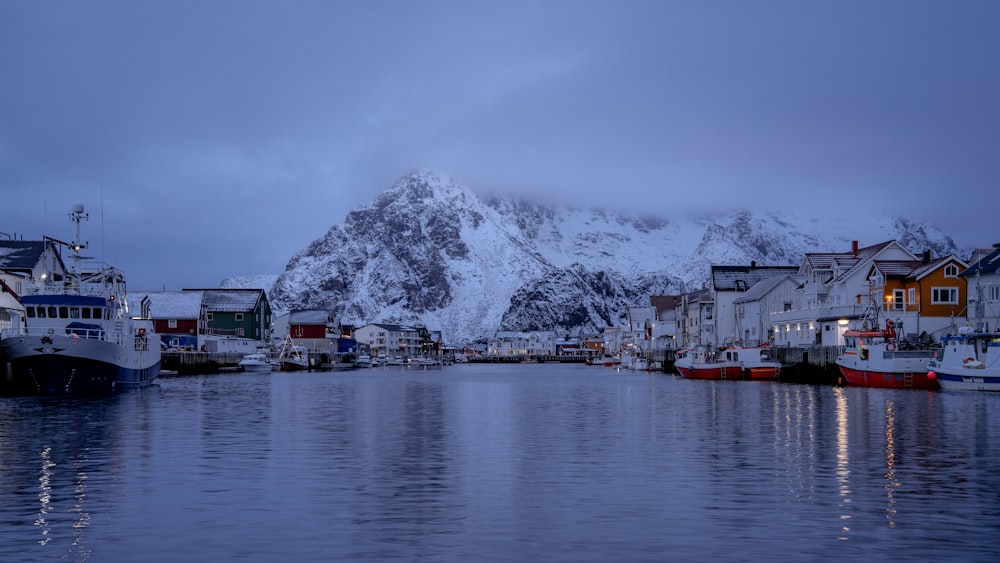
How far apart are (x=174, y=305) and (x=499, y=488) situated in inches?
4845

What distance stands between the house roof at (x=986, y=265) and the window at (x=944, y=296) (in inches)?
80.4

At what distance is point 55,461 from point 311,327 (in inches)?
6504

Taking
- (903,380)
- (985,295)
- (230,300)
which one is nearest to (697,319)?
(985,295)

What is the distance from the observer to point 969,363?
6325 centimetres

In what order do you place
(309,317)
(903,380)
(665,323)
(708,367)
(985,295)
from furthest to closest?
(309,317) → (665,323) → (708,367) → (985,295) → (903,380)

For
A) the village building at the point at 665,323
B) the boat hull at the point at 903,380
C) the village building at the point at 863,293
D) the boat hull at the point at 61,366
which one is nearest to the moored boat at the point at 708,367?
the village building at the point at 863,293

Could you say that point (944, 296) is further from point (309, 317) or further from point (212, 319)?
point (309, 317)

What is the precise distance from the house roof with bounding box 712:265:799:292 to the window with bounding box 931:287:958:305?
166 ft

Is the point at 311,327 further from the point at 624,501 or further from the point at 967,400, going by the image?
the point at 624,501

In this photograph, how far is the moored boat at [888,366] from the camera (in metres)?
70.9

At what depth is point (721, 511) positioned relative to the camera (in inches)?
754

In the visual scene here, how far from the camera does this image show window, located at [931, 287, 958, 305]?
81.3 meters

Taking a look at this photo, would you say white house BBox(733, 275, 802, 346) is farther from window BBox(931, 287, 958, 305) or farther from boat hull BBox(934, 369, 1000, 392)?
boat hull BBox(934, 369, 1000, 392)

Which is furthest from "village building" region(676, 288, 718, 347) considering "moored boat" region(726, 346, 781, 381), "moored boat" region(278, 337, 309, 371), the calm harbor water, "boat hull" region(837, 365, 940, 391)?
the calm harbor water
